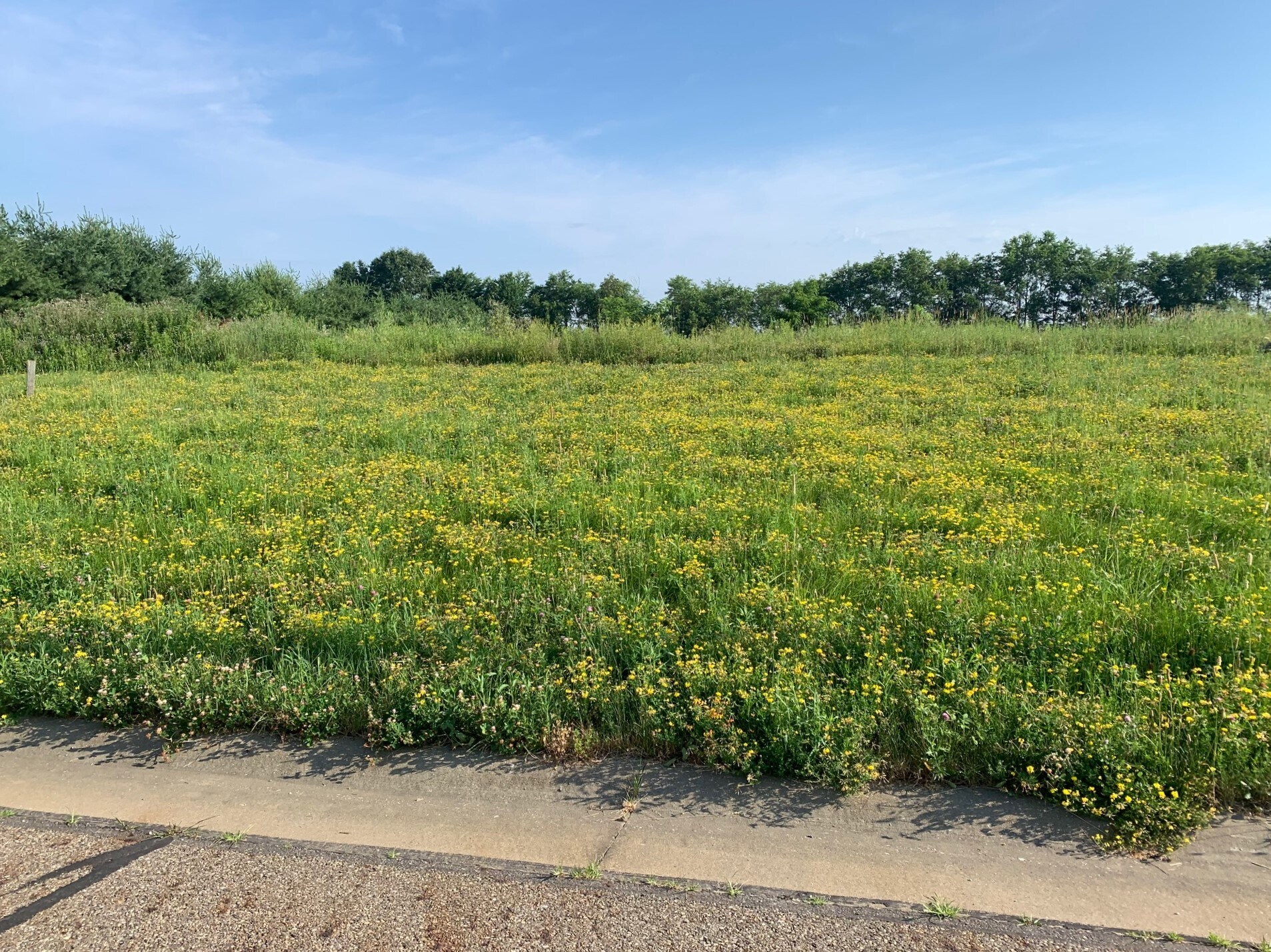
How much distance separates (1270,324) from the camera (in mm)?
16375

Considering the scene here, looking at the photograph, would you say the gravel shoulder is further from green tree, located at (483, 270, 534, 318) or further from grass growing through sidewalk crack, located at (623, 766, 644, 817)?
green tree, located at (483, 270, 534, 318)

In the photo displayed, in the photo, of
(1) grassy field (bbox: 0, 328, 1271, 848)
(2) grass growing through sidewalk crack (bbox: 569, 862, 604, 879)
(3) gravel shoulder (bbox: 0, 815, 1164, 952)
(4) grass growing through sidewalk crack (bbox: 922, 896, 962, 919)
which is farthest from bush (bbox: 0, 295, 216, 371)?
(4) grass growing through sidewalk crack (bbox: 922, 896, 962, 919)

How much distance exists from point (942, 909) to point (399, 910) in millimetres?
1796

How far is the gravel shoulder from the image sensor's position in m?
2.32

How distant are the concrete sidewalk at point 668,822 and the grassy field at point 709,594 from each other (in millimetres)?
135

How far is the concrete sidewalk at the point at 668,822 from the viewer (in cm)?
249

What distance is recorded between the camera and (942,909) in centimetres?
242

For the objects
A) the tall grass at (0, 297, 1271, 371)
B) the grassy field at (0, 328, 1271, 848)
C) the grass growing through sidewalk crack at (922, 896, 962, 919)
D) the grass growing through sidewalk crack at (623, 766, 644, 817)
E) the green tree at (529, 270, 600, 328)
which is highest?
the green tree at (529, 270, 600, 328)

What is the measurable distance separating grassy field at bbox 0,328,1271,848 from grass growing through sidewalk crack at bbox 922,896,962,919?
619mm

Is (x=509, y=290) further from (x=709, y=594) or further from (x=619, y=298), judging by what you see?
(x=709, y=594)

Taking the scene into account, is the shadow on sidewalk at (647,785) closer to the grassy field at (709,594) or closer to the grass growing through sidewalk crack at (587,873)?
the grassy field at (709,594)

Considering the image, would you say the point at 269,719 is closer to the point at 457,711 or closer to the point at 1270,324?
the point at 457,711

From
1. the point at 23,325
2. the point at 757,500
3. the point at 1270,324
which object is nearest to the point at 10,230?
the point at 23,325

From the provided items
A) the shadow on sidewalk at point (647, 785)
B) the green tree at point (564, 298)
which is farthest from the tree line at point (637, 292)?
the shadow on sidewalk at point (647, 785)
